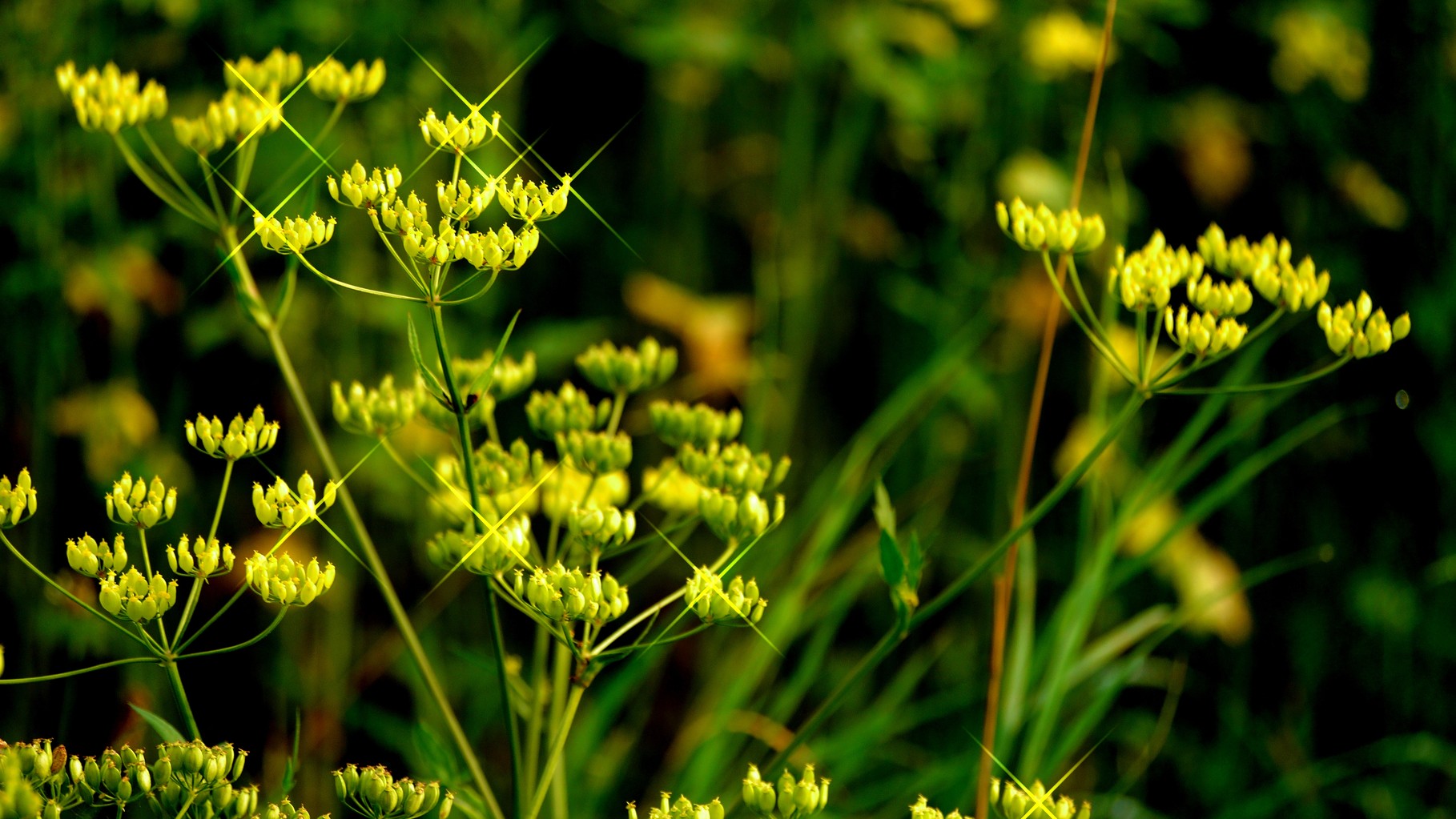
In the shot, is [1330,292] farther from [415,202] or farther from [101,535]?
[101,535]

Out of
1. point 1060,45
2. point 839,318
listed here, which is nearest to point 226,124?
point 1060,45

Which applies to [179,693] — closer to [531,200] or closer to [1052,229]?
[531,200]

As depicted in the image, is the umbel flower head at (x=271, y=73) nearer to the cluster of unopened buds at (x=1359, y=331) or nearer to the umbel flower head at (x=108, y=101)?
the umbel flower head at (x=108, y=101)

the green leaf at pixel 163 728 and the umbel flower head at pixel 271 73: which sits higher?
the umbel flower head at pixel 271 73

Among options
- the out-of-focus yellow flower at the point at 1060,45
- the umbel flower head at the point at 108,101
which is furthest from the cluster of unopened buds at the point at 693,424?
the out-of-focus yellow flower at the point at 1060,45

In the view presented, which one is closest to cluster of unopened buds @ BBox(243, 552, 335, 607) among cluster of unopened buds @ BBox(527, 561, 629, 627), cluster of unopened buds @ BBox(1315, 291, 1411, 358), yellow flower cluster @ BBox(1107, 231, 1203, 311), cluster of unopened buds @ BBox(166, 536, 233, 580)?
cluster of unopened buds @ BBox(166, 536, 233, 580)

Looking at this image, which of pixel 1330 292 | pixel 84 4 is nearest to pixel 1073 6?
pixel 1330 292
